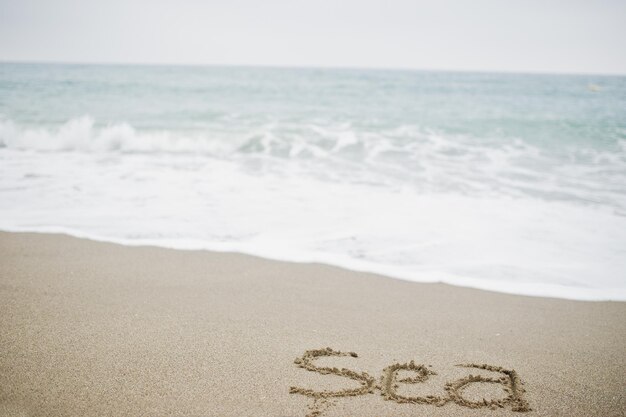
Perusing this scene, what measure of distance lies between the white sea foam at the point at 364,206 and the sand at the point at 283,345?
0.59 meters

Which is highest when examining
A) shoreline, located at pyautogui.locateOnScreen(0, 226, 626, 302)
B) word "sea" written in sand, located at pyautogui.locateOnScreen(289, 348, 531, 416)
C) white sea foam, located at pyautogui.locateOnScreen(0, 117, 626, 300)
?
white sea foam, located at pyautogui.locateOnScreen(0, 117, 626, 300)

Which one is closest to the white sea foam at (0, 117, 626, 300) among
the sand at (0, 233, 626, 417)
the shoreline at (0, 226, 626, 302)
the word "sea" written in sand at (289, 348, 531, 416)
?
the shoreline at (0, 226, 626, 302)

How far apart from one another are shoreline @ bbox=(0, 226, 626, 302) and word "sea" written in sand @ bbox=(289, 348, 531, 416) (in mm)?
1435

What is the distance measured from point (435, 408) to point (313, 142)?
10038 mm

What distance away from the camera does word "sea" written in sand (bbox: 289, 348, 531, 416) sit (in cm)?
228

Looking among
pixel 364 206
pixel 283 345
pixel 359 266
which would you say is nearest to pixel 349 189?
pixel 364 206

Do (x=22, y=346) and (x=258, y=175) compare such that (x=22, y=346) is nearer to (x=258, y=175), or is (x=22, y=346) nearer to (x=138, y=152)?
(x=258, y=175)

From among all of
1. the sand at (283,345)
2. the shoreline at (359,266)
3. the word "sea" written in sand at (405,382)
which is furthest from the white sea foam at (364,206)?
the word "sea" written in sand at (405,382)

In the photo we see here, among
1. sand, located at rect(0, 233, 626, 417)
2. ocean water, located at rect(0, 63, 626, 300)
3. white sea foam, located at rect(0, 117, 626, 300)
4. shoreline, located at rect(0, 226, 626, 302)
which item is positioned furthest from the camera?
ocean water, located at rect(0, 63, 626, 300)

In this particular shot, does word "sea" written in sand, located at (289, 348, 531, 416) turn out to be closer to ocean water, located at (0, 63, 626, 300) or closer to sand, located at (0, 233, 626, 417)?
sand, located at (0, 233, 626, 417)

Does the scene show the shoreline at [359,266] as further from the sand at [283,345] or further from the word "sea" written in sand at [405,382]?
the word "sea" written in sand at [405,382]

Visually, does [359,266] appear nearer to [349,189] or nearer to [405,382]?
[405,382]

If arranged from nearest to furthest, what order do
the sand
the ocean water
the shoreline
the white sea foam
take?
1. the sand
2. the shoreline
3. the white sea foam
4. the ocean water

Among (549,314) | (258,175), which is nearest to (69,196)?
Result: (258,175)
